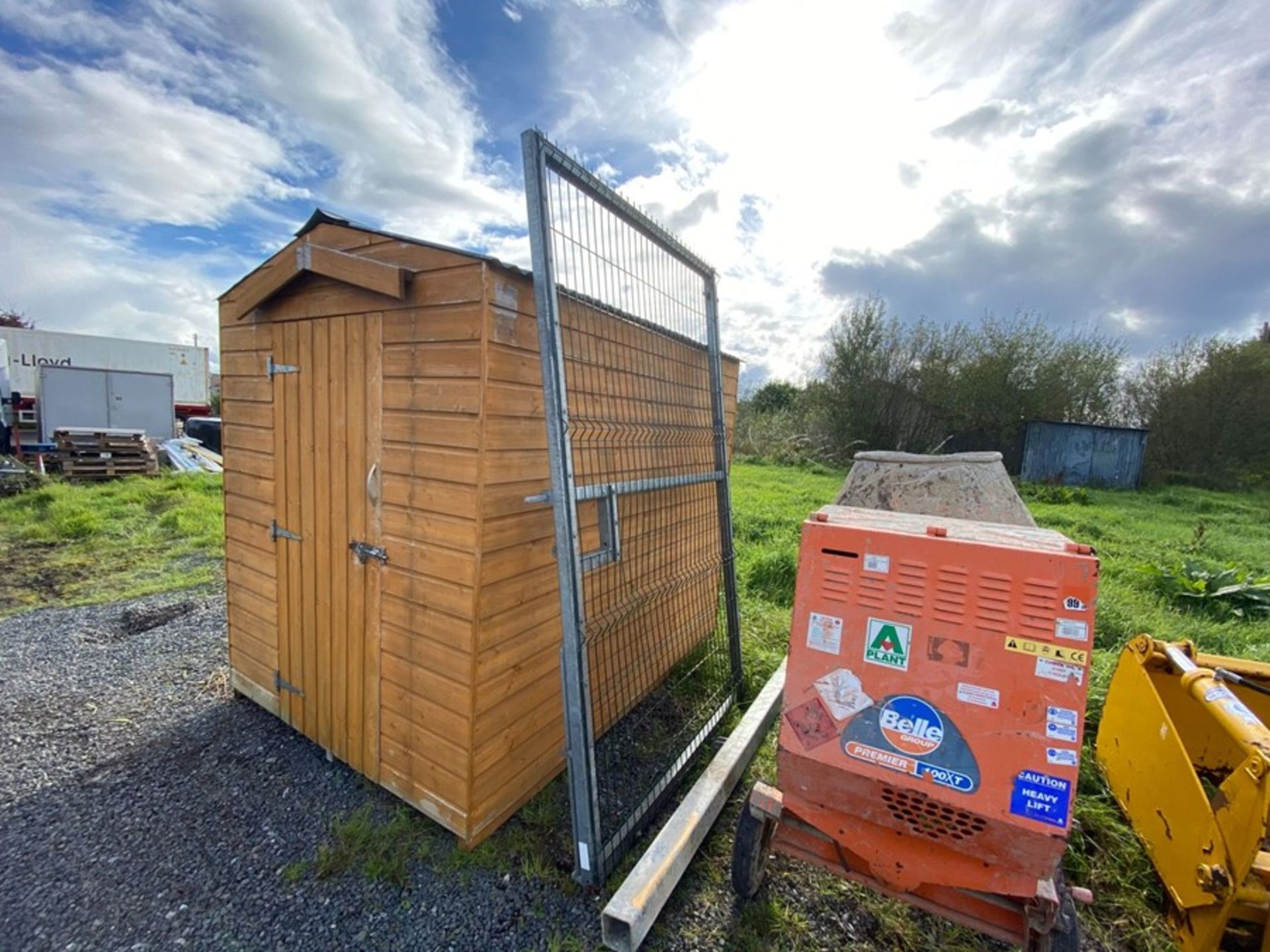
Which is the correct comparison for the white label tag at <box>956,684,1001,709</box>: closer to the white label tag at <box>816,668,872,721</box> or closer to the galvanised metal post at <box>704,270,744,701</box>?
the white label tag at <box>816,668,872,721</box>

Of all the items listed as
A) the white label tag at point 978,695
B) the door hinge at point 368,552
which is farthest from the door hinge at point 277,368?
the white label tag at point 978,695

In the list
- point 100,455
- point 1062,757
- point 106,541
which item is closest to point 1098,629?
point 1062,757

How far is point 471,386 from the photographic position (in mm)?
1981

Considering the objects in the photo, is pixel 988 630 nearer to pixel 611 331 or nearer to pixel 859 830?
pixel 859 830

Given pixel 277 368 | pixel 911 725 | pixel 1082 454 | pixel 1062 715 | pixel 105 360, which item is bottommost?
pixel 911 725

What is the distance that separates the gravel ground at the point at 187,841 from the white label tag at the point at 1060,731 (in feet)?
5.36

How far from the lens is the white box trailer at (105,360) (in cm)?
1296

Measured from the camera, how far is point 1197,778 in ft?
6.14

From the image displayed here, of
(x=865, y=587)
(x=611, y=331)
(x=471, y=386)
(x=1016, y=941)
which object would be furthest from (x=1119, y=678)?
(x=471, y=386)

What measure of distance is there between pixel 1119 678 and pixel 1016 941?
1.58m

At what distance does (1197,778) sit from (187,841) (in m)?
3.88

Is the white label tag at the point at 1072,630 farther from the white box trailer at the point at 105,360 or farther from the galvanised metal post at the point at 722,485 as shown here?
the white box trailer at the point at 105,360

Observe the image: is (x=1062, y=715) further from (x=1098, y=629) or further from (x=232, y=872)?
(x=1098, y=629)

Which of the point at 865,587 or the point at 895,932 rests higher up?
the point at 865,587
